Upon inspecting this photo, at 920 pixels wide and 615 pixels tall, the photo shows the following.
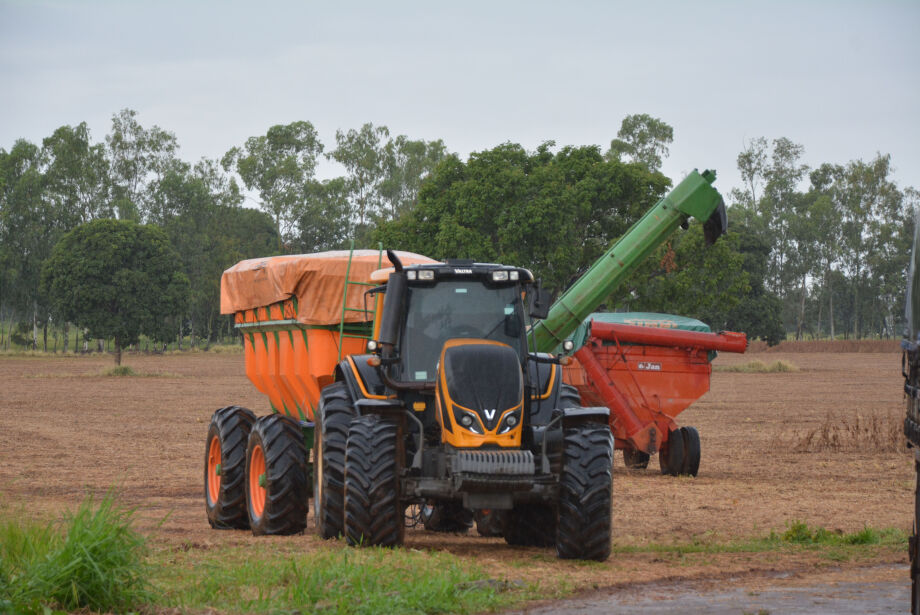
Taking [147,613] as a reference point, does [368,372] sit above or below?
above

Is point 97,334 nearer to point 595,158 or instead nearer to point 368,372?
point 595,158

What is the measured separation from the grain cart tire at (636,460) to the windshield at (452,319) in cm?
1009

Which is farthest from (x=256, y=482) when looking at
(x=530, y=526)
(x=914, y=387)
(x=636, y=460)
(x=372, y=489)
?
(x=636, y=460)

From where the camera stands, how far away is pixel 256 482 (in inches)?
513

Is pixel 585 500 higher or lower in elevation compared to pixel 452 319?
lower

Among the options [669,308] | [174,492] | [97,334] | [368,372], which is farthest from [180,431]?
[97,334]

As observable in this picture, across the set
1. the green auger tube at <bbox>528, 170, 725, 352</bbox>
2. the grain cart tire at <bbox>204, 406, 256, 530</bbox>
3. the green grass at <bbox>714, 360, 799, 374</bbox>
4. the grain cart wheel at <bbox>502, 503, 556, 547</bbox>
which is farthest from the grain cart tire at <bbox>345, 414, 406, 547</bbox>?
the green grass at <bbox>714, 360, 799, 374</bbox>

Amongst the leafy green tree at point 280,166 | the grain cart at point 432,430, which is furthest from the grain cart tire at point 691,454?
the leafy green tree at point 280,166

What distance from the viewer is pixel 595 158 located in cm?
5328

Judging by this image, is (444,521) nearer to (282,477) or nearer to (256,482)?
(256,482)

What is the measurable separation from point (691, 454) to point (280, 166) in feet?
275

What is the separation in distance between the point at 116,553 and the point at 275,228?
324 ft

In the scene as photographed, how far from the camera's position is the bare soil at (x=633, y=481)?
10.7 metres

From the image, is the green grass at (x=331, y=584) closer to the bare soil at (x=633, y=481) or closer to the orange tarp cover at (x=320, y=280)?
the bare soil at (x=633, y=481)
